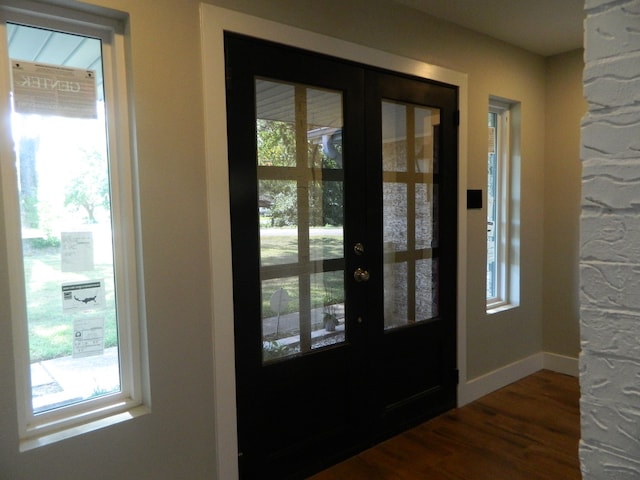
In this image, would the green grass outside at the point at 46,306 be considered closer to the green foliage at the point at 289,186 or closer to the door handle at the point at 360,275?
the green foliage at the point at 289,186

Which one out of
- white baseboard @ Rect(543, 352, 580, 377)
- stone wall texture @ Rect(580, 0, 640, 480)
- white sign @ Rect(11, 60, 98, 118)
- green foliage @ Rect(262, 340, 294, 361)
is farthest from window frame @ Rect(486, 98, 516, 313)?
white sign @ Rect(11, 60, 98, 118)

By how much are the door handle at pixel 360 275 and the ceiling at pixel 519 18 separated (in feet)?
4.89

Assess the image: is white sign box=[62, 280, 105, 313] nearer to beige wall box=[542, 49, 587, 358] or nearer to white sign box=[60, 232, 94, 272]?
white sign box=[60, 232, 94, 272]

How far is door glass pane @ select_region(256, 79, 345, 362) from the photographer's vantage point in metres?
2.12

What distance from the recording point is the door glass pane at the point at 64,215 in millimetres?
1593

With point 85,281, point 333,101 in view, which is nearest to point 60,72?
point 85,281

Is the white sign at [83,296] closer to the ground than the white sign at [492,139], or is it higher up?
closer to the ground

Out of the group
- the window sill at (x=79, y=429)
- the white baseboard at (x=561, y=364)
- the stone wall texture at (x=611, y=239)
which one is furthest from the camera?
the white baseboard at (x=561, y=364)

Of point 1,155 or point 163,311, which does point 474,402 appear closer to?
point 163,311

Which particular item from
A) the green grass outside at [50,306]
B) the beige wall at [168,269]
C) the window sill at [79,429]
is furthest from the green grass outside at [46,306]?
the window sill at [79,429]

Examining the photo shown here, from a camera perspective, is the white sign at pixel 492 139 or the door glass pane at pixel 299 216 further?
the white sign at pixel 492 139

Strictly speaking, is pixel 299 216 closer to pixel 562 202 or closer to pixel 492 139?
pixel 492 139

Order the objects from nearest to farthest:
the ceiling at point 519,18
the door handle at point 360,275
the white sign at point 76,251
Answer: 1. the white sign at point 76,251
2. the door handle at point 360,275
3. the ceiling at point 519,18

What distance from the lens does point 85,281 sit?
5.66 feet
